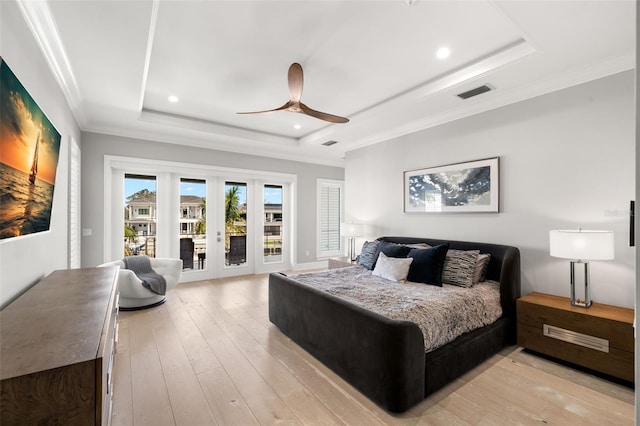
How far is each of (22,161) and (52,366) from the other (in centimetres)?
136

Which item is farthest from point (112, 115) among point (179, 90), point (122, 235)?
point (122, 235)

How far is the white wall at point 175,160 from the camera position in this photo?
14.8 ft

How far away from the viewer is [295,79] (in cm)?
276

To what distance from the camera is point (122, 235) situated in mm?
4883

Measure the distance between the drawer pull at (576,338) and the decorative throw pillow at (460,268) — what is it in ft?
2.34

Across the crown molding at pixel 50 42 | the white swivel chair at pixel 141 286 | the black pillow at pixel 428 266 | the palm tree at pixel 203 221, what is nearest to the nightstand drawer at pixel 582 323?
the black pillow at pixel 428 266

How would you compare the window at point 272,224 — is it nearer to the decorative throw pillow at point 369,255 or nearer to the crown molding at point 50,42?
the decorative throw pillow at point 369,255

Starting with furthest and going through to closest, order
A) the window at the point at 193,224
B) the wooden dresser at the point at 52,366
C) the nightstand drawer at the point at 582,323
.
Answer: the window at the point at 193,224, the nightstand drawer at the point at 582,323, the wooden dresser at the point at 52,366

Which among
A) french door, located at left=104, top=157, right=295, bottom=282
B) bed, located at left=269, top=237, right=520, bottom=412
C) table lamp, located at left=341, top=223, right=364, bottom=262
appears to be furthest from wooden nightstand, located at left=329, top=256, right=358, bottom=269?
french door, located at left=104, top=157, right=295, bottom=282

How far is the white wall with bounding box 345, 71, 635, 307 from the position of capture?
271 centimetres

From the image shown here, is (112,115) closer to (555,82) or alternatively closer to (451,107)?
(451,107)

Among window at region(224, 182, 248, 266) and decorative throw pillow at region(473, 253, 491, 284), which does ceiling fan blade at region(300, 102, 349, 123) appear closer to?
decorative throw pillow at region(473, 253, 491, 284)

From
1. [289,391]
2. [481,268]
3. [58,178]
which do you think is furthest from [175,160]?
[481,268]

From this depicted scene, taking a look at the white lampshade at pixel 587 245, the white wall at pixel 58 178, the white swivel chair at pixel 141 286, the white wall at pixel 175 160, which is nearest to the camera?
the white wall at pixel 58 178
